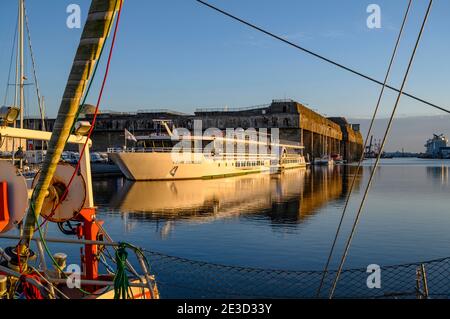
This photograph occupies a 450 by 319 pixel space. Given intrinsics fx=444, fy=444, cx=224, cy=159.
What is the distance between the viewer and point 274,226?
89.6 ft

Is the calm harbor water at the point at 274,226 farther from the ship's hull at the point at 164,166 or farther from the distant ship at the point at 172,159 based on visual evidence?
the distant ship at the point at 172,159

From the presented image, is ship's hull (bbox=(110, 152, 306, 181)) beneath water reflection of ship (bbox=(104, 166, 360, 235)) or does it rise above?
above

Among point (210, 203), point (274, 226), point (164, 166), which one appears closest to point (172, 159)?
point (164, 166)

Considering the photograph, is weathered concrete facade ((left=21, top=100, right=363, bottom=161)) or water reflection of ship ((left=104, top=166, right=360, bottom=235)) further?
weathered concrete facade ((left=21, top=100, right=363, bottom=161))

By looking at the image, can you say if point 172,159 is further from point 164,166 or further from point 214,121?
point 214,121

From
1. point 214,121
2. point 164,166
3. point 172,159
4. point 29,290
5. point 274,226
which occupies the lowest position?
point 274,226

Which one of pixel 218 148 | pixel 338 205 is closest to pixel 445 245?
pixel 338 205

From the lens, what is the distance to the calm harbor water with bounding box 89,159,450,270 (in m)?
19.6

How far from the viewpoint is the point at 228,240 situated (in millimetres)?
23000

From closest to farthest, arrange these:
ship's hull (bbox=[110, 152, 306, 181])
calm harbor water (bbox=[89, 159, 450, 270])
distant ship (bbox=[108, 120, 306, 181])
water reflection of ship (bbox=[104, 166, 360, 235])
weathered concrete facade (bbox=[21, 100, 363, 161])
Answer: calm harbor water (bbox=[89, 159, 450, 270])
water reflection of ship (bbox=[104, 166, 360, 235])
ship's hull (bbox=[110, 152, 306, 181])
distant ship (bbox=[108, 120, 306, 181])
weathered concrete facade (bbox=[21, 100, 363, 161])

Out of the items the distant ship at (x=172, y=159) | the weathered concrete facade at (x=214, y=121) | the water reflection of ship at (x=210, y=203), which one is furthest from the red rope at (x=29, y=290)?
the weathered concrete facade at (x=214, y=121)

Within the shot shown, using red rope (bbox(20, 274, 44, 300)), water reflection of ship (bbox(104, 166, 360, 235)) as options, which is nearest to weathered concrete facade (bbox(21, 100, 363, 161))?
water reflection of ship (bbox(104, 166, 360, 235))

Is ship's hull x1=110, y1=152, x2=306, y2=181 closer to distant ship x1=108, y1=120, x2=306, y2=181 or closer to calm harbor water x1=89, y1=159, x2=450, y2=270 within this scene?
distant ship x1=108, y1=120, x2=306, y2=181

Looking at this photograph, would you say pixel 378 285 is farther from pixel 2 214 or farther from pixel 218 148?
pixel 218 148
